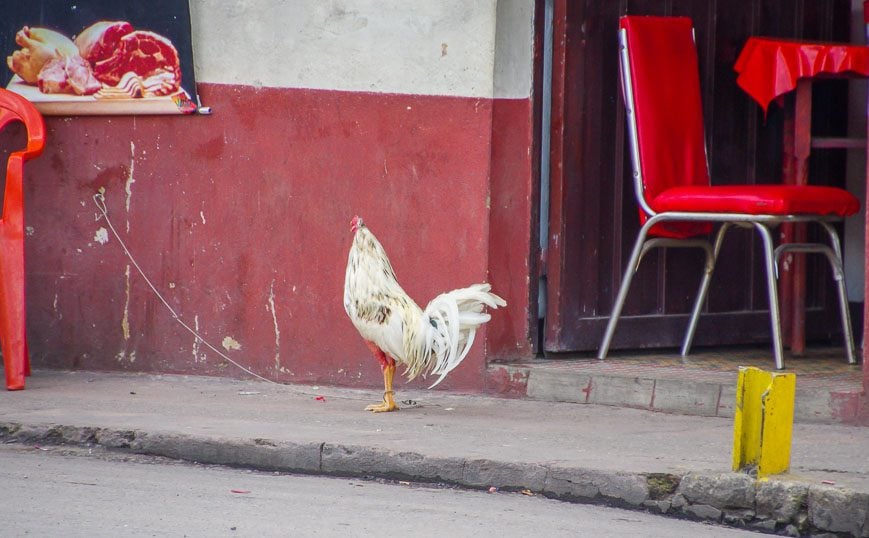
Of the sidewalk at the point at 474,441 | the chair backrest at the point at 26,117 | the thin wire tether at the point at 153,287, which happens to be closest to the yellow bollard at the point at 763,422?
the sidewalk at the point at 474,441

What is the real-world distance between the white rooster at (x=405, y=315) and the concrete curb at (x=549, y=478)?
2.59ft

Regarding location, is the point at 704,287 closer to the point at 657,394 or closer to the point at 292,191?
the point at 657,394

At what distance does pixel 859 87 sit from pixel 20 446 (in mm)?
5379

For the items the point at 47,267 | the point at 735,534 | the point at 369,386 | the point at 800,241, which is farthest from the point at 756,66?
the point at 47,267

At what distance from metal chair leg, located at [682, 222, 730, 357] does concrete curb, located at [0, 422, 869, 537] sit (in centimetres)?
233

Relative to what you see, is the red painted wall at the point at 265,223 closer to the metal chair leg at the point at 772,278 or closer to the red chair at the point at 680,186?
the red chair at the point at 680,186

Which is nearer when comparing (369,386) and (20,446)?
(20,446)

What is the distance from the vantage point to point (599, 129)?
24.7 feet

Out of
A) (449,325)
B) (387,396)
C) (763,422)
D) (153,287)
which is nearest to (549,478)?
(763,422)

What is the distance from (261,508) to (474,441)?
4.22ft

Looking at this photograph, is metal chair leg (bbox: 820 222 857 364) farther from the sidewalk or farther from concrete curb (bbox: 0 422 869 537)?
concrete curb (bbox: 0 422 869 537)

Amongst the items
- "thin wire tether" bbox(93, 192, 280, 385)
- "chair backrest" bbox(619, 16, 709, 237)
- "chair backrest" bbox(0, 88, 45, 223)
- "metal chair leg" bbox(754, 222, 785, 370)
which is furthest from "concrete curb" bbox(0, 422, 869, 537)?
"chair backrest" bbox(619, 16, 709, 237)

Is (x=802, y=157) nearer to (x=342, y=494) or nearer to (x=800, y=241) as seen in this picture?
(x=800, y=241)

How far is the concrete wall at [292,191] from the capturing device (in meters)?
7.24
